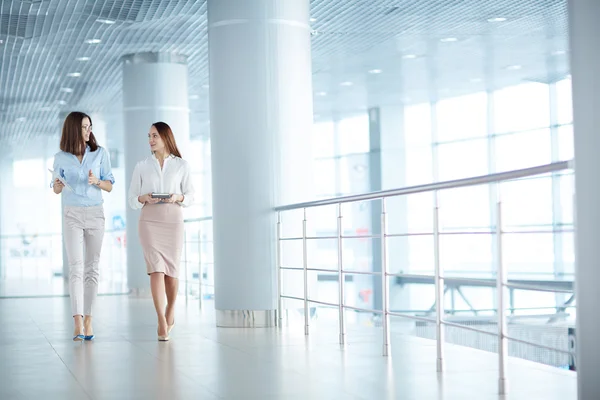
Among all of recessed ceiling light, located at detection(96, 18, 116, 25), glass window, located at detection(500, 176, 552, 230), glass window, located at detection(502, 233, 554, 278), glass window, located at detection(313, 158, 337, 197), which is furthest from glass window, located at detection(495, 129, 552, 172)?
recessed ceiling light, located at detection(96, 18, 116, 25)

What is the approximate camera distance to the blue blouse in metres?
3.32

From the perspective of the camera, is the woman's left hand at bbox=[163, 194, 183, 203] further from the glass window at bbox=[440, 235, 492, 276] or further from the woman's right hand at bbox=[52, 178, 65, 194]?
the glass window at bbox=[440, 235, 492, 276]

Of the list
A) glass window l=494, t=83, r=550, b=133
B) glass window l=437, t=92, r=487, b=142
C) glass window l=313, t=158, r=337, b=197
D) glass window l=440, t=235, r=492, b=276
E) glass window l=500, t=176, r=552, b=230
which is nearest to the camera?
glass window l=494, t=83, r=550, b=133

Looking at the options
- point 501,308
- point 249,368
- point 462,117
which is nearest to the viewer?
point 501,308

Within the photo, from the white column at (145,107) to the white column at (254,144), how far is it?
2.71 m

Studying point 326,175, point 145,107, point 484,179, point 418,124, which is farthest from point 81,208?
point 326,175

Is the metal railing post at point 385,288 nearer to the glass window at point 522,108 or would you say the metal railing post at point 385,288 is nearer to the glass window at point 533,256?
the glass window at point 522,108

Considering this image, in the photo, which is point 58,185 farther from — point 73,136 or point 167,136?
point 167,136

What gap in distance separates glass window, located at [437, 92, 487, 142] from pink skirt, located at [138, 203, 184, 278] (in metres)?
8.07

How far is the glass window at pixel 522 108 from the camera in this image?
10312mm

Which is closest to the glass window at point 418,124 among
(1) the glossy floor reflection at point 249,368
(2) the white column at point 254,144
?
(2) the white column at point 254,144

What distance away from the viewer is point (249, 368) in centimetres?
256

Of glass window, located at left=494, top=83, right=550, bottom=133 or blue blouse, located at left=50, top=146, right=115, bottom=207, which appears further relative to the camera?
glass window, located at left=494, top=83, right=550, bottom=133

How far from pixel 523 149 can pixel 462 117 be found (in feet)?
3.20
